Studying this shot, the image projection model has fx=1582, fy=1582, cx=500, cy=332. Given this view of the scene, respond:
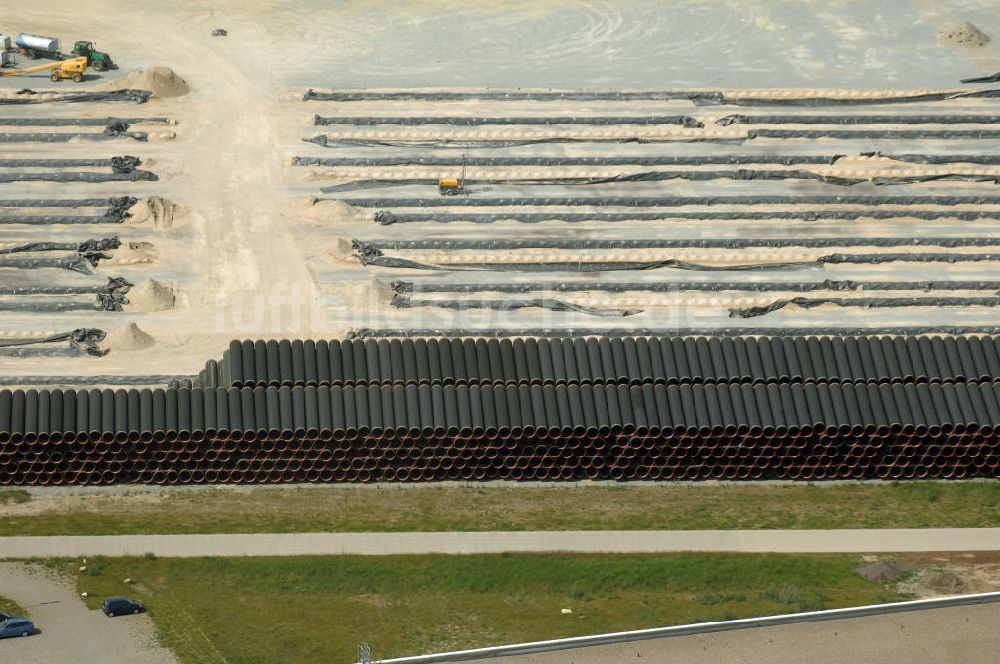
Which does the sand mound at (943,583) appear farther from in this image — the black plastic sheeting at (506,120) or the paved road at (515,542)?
the black plastic sheeting at (506,120)

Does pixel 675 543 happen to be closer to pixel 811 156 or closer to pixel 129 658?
pixel 129 658

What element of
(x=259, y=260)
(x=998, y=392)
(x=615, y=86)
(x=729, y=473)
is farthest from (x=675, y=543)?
(x=615, y=86)

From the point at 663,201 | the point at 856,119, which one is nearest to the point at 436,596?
the point at 663,201

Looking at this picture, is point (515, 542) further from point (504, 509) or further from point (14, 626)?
point (14, 626)

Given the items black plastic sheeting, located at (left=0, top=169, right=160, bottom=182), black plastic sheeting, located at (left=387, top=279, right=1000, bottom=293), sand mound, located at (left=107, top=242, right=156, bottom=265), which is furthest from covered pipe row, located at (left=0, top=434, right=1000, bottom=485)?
black plastic sheeting, located at (left=0, top=169, right=160, bottom=182)

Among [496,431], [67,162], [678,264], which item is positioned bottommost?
[496,431]

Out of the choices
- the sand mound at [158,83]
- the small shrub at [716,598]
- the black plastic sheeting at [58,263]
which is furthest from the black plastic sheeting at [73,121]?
the small shrub at [716,598]
